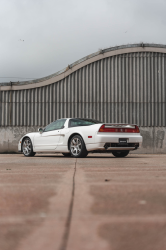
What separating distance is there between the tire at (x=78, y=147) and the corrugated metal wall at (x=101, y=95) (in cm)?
814

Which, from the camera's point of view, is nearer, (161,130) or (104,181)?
Result: (104,181)

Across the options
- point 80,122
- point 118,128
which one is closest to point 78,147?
point 80,122

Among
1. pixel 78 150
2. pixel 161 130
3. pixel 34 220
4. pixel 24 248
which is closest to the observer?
pixel 24 248

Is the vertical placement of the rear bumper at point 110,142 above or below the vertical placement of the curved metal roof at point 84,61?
below

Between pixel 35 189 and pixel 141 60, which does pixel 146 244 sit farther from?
pixel 141 60

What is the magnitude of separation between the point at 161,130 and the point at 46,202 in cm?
1574

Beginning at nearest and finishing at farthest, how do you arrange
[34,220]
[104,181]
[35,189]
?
1. [34,220]
2. [35,189]
3. [104,181]

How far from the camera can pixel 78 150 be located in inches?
412

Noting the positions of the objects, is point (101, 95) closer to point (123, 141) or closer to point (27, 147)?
point (27, 147)

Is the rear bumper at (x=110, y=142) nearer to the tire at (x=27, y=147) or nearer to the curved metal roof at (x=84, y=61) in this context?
the tire at (x=27, y=147)

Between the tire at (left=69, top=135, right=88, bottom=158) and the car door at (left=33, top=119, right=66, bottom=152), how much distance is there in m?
0.81

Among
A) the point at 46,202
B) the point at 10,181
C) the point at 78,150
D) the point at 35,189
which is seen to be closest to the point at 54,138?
the point at 78,150

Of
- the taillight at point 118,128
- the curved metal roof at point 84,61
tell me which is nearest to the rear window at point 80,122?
the taillight at point 118,128

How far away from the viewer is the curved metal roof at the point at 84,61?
61.9 feet
